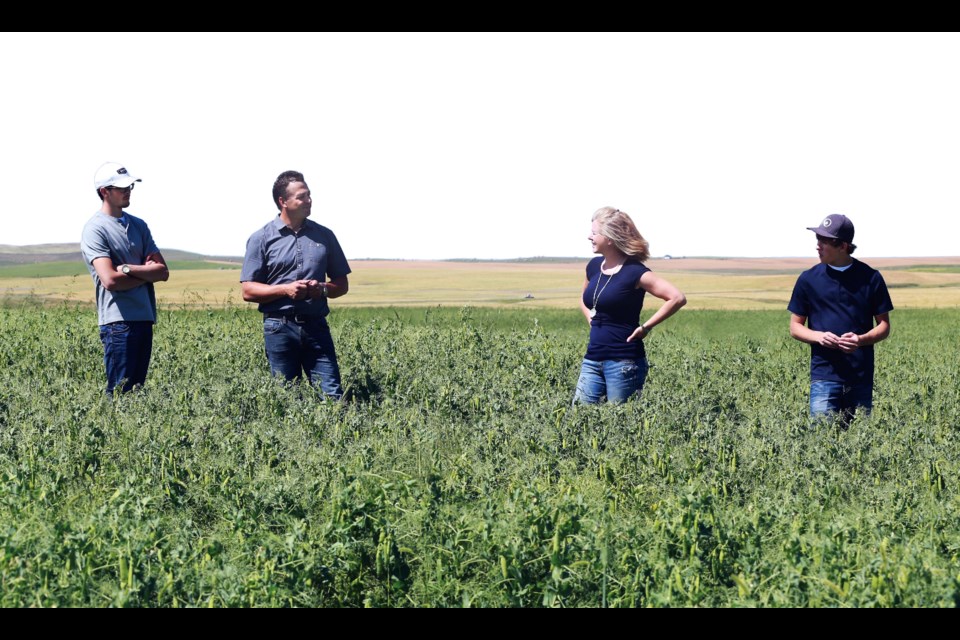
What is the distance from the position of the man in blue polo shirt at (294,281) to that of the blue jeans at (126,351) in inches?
44.3

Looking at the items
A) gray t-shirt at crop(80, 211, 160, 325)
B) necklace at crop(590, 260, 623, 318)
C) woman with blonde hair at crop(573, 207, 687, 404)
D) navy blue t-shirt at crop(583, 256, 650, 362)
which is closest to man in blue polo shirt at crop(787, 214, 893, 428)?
woman with blonde hair at crop(573, 207, 687, 404)

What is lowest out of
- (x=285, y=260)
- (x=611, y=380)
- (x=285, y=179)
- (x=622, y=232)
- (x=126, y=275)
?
(x=611, y=380)

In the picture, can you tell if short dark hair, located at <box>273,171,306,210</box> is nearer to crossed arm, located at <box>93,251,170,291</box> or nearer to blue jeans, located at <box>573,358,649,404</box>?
crossed arm, located at <box>93,251,170,291</box>

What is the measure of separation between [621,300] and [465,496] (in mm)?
2404

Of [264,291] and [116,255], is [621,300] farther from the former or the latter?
[116,255]

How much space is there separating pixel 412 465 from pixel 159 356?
19.3ft

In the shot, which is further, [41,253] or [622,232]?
[41,253]

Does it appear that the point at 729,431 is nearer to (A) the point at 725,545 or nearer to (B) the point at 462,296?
(A) the point at 725,545

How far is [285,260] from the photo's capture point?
7934 millimetres

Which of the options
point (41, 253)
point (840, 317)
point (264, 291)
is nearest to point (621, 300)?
point (840, 317)
